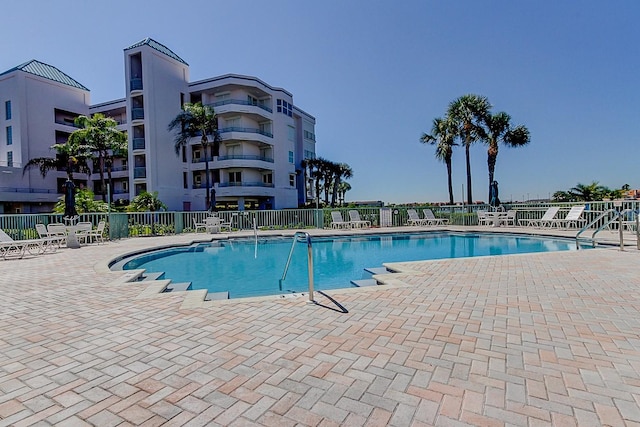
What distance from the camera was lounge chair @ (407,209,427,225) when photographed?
1844 centimetres

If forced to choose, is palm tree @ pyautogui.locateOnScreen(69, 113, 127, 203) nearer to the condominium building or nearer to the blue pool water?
the condominium building

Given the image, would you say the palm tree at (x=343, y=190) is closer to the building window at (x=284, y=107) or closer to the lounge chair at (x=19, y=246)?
the building window at (x=284, y=107)

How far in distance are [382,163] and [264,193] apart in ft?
40.9

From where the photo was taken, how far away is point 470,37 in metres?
15.8

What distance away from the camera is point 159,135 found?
2872 centimetres

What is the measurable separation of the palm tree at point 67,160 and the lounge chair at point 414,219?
84.9ft

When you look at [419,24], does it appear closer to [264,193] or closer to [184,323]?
[184,323]

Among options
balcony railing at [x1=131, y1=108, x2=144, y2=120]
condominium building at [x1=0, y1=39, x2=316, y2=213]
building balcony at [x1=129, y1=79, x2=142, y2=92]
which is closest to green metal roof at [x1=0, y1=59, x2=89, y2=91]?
condominium building at [x1=0, y1=39, x2=316, y2=213]

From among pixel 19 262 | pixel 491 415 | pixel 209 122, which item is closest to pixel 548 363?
pixel 491 415

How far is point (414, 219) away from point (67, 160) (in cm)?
3116

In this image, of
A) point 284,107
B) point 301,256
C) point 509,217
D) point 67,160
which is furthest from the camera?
point 284,107

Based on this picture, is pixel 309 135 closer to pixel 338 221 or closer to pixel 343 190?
pixel 343 190

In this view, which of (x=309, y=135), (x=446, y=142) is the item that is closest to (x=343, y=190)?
(x=309, y=135)

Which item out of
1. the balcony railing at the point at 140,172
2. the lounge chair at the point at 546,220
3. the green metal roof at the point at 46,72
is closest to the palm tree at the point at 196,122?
the balcony railing at the point at 140,172
